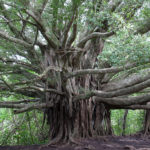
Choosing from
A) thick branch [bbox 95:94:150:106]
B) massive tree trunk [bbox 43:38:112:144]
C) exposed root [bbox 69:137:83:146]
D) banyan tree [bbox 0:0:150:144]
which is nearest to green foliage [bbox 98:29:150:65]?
banyan tree [bbox 0:0:150:144]

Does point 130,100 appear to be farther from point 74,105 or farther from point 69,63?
point 69,63

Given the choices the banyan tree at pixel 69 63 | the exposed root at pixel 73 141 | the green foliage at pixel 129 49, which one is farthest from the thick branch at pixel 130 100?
the green foliage at pixel 129 49

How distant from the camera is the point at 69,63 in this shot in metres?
4.35

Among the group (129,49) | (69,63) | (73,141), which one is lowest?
(73,141)

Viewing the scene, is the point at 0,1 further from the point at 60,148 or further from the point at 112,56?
the point at 60,148

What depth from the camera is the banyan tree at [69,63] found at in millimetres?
3016

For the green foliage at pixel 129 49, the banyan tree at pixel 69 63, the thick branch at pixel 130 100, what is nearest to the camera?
the green foliage at pixel 129 49

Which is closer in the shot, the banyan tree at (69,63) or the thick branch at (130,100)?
the banyan tree at (69,63)

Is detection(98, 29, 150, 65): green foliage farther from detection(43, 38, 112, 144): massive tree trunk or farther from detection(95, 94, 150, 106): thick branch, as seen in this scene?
detection(95, 94, 150, 106): thick branch

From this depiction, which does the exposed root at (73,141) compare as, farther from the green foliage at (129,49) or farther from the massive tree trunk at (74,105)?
the green foliage at (129,49)

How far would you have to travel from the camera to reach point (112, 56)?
274cm

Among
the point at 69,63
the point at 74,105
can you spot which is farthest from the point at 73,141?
the point at 69,63

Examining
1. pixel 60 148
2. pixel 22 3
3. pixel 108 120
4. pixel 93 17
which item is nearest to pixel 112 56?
pixel 93 17

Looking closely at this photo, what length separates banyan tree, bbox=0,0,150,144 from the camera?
3016 millimetres
